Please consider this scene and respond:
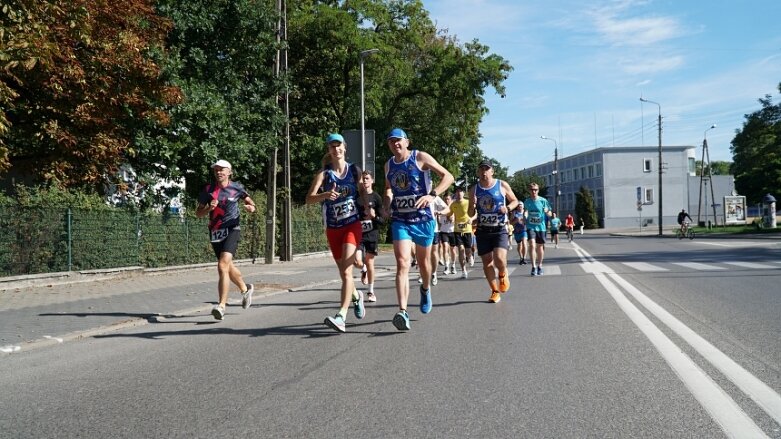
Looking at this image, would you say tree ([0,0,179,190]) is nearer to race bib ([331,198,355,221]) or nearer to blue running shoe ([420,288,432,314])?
race bib ([331,198,355,221])

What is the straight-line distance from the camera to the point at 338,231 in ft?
22.7

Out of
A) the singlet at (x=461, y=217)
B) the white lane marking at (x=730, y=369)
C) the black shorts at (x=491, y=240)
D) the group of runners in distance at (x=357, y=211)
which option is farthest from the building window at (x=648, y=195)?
the group of runners in distance at (x=357, y=211)

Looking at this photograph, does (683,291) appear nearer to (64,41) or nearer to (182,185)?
(64,41)

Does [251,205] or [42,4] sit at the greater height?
[42,4]

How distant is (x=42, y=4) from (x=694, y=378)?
28.3 ft

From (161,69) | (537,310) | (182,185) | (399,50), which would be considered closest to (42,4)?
(161,69)

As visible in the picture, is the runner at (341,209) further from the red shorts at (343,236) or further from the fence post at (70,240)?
the fence post at (70,240)

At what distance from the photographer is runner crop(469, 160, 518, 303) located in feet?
30.1

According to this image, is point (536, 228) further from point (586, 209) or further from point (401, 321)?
point (586, 209)

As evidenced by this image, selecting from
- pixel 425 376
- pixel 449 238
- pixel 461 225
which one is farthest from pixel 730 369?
pixel 449 238

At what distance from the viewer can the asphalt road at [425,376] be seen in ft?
12.4

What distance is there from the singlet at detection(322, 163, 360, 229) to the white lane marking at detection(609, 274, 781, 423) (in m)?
3.31

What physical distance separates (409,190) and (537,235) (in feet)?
27.1

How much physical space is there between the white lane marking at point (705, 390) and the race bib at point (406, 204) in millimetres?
2506
